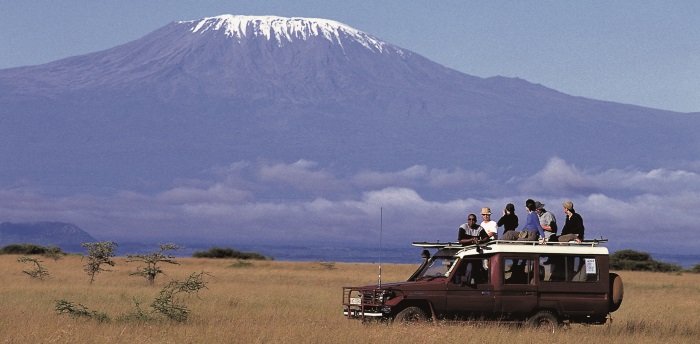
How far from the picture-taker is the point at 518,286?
22484mm

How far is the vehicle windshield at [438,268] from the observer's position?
22.5 m

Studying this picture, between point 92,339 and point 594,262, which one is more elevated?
point 594,262

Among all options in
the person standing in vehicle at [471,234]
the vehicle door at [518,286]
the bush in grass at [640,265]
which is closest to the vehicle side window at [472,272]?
the vehicle door at [518,286]

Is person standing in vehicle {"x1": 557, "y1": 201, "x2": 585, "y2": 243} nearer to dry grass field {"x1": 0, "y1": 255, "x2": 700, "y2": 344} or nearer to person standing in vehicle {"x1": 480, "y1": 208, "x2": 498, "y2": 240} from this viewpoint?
person standing in vehicle {"x1": 480, "y1": 208, "x2": 498, "y2": 240}

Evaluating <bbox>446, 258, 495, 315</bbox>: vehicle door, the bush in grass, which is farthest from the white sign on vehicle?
the bush in grass

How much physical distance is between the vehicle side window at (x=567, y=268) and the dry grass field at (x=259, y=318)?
1.08 m

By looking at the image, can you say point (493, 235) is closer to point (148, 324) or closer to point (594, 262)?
point (594, 262)

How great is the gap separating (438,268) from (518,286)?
5.09 feet

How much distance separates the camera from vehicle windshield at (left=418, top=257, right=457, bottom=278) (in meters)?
22.5

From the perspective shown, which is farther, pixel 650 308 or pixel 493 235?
pixel 650 308

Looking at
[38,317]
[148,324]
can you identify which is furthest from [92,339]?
[38,317]

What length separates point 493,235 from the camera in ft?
77.1

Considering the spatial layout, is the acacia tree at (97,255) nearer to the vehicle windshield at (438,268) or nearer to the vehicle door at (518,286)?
the vehicle windshield at (438,268)

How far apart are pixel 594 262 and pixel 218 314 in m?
8.71
